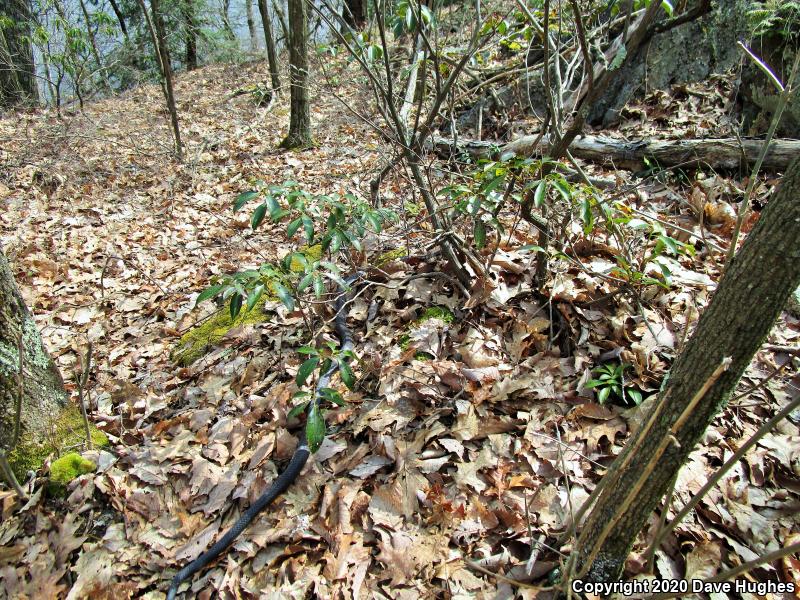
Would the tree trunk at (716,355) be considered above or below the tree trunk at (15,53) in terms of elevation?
below

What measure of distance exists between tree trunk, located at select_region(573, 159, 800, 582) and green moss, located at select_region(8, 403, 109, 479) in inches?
108

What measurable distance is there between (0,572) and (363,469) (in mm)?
1779

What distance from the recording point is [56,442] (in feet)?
8.44

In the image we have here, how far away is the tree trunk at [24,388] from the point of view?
7.63ft

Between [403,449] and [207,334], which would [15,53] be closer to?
[207,334]

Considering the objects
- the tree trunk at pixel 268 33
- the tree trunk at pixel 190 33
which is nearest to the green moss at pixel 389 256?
the tree trunk at pixel 268 33

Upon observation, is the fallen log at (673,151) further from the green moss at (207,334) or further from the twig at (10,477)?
the twig at (10,477)

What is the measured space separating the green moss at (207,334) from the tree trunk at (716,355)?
2695 mm

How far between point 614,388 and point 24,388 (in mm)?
3072

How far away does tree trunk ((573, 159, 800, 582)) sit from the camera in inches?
42.3

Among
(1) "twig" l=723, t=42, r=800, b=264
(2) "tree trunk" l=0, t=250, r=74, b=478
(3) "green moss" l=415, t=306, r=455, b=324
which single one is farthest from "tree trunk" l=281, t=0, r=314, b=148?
(1) "twig" l=723, t=42, r=800, b=264

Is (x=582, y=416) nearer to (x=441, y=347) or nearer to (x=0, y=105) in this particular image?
(x=441, y=347)

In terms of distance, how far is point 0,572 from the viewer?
2.16m

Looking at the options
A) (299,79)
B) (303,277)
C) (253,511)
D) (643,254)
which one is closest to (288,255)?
→ (303,277)
